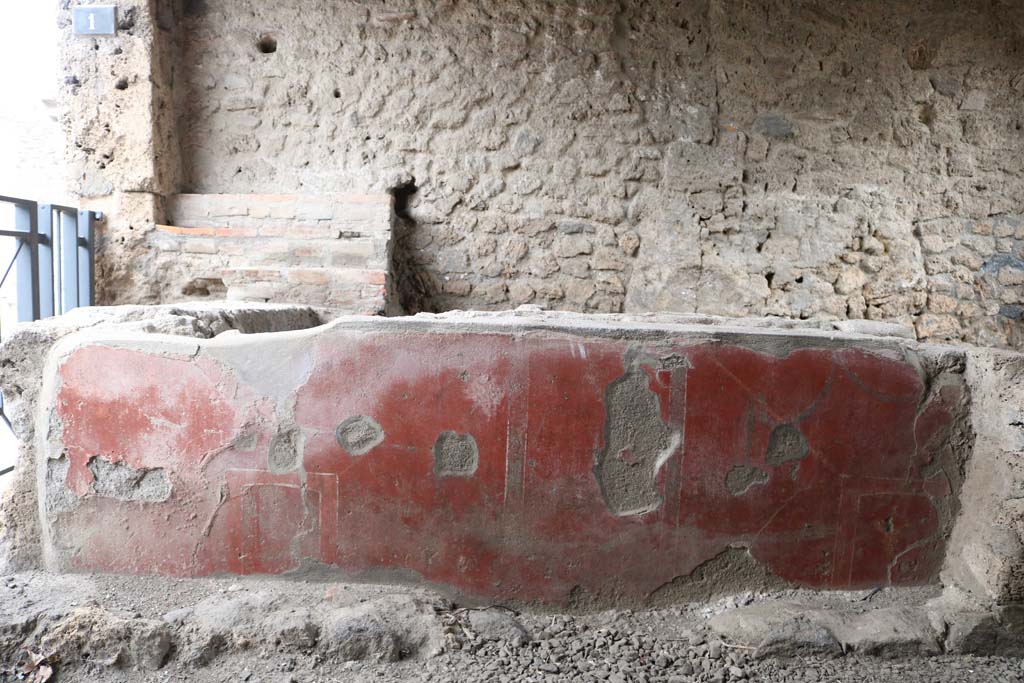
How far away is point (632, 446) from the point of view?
1990 mm

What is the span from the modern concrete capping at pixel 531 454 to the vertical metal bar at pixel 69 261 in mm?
1972

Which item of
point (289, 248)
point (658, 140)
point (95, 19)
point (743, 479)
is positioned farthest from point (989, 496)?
point (95, 19)

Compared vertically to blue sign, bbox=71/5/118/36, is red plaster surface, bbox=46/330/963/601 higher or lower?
lower

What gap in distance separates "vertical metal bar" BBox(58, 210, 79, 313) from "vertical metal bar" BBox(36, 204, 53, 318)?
Result: 218 millimetres

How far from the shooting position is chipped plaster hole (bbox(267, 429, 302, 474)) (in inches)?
78.7

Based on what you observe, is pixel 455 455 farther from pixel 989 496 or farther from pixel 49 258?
pixel 49 258

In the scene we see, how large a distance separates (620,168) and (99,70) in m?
2.91

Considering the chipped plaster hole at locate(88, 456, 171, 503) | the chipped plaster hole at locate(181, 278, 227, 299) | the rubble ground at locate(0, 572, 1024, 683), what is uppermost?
the chipped plaster hole at locate(181, 278, 227, 299)

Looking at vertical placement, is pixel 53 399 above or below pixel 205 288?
below

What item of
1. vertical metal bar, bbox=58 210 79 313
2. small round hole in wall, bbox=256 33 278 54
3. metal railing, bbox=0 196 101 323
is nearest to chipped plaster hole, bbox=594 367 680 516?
metal railing, bbox=0 196 101 323

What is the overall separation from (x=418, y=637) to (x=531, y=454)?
0.55m

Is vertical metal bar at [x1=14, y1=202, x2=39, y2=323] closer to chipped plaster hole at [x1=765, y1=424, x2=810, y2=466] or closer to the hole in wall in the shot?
the hole in wall

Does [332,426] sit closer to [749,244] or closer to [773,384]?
[773,384]

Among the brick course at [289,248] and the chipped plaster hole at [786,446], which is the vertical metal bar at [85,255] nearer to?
the brick course at [289,248]
